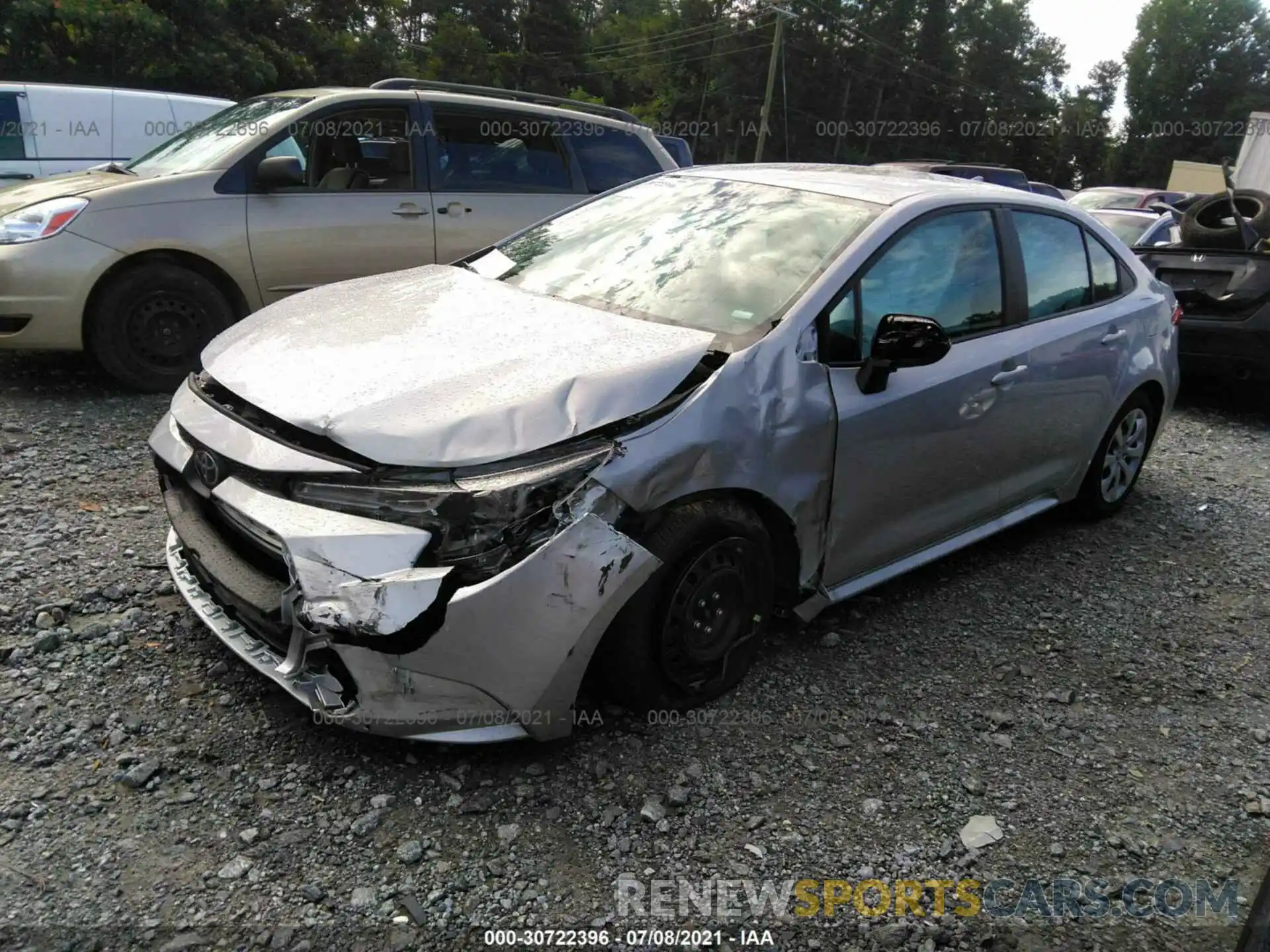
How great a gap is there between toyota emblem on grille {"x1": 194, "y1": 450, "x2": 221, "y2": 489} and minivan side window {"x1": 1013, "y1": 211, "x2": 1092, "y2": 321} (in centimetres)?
310

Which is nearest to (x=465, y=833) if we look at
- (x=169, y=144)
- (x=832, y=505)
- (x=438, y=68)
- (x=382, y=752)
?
(x=382, y=752)

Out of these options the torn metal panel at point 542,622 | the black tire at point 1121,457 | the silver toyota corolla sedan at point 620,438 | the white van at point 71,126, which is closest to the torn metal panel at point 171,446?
the silver toyota corolla sedan at point 620,438

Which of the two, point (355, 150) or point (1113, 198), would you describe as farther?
point (1113, 198)

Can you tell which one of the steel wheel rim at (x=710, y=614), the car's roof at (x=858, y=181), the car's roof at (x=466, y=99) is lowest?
the steel wheel rim at (x=710, y=614)

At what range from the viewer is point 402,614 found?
2.25m

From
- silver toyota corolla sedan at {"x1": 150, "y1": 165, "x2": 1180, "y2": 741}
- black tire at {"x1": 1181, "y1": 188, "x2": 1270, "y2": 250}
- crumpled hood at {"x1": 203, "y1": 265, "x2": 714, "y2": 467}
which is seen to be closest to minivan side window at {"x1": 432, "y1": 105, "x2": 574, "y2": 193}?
silver toyota corolla sedan at {"x1": 150, "y1": 165, "x2": 1180, "y2": 741}

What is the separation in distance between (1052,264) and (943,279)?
2.94 feet

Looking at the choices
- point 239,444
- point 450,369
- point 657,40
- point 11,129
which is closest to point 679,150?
point 11,129

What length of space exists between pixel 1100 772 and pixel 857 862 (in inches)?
39.2

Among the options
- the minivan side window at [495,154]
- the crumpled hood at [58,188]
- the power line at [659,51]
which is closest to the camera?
the crumpled hood at [58,188]

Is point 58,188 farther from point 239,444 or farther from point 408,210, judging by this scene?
point 239,444

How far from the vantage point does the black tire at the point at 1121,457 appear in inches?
182

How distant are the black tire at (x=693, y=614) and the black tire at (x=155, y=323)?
385 cm

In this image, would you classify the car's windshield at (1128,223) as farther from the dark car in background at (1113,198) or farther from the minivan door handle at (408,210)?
the minivan door handle at (408,210)
